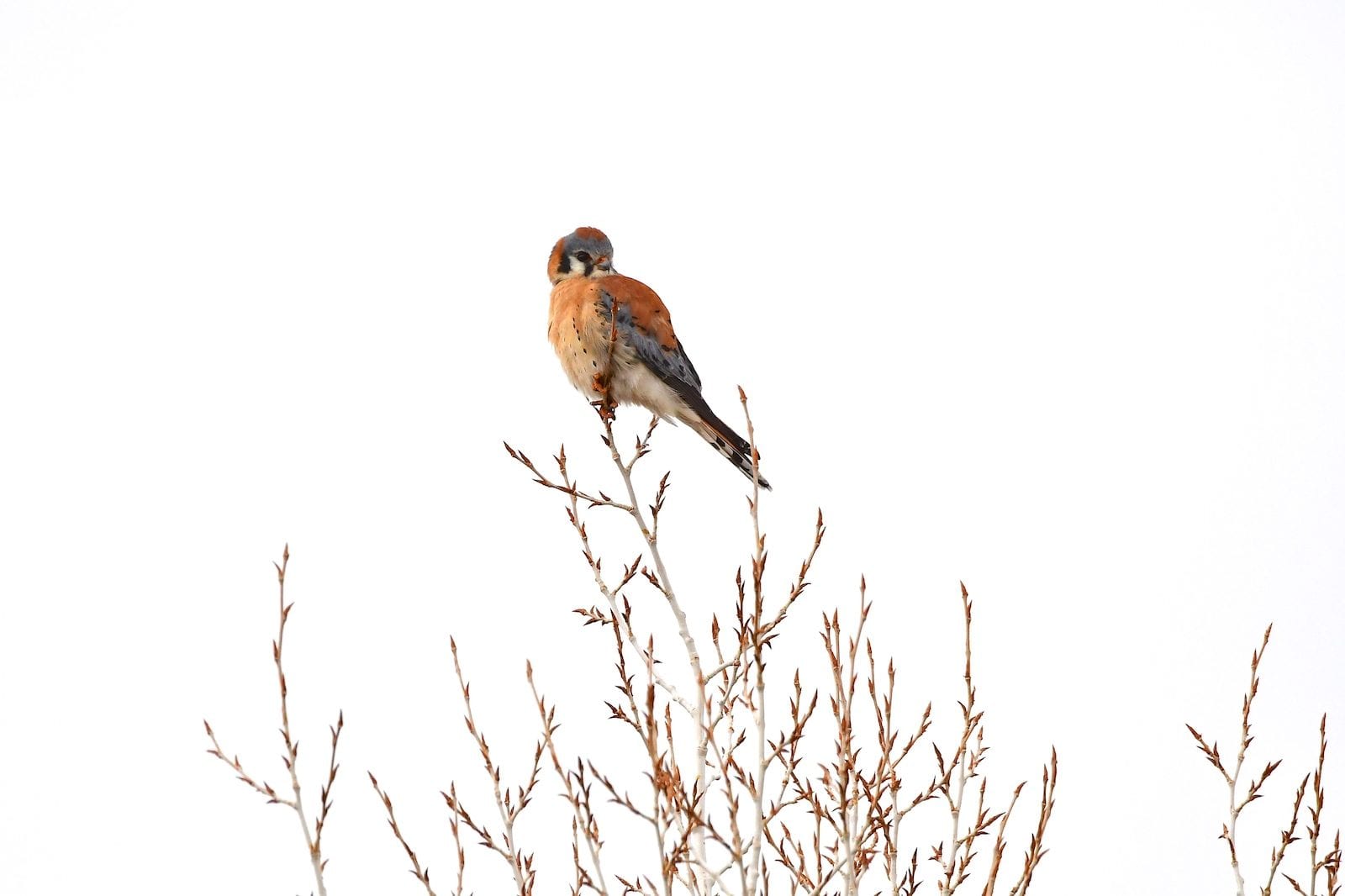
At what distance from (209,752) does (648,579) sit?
1.30m

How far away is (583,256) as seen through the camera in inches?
252

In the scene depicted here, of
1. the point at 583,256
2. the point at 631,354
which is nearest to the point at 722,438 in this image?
the point at 631,354

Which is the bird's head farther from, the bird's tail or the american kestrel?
the bird's tail

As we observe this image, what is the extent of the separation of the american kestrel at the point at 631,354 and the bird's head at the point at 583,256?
7 centimetres

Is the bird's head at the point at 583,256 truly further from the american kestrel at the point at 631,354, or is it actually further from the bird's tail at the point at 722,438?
the bird's tail at the point at 722,438

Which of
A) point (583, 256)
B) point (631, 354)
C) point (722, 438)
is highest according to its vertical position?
point (583, 256)

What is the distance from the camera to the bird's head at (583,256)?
21.0 feet

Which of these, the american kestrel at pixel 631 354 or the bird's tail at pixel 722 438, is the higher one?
the american kestrel at pixel 631 354

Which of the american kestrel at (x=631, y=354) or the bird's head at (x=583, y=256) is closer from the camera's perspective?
the american kestrel at (x=631, y=354)

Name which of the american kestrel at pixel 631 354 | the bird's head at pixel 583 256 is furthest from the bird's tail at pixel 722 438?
the bird's head at pixel 583 256

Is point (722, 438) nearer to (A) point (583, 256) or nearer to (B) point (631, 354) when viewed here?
(B) point (631, 354)

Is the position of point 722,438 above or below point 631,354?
below

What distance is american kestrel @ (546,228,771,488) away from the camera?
5.99 m

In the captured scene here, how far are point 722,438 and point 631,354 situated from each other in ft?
→ 1.93
